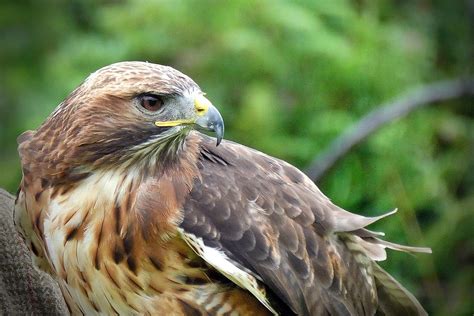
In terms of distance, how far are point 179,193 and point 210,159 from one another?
0.28 metres

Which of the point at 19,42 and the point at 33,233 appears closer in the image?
the point at 33,233

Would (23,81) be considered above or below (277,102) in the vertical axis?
below

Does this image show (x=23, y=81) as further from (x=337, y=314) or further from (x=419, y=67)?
(x=337, y=314)

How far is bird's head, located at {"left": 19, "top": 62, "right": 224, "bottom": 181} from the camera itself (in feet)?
12.6

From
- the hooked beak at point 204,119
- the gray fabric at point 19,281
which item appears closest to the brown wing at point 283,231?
the hooked beak at point 204,119

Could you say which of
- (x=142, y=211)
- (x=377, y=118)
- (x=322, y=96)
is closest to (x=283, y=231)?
(x=142, y=211)

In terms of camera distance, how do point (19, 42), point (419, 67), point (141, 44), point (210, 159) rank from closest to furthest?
point (210, 159)
point (141, 44)
point (419, 67)
point (19, 42)

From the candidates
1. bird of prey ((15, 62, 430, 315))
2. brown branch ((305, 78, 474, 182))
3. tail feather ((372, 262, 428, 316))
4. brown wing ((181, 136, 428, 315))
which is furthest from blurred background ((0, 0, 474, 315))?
bird of prey ((15, 62, 430, 315))

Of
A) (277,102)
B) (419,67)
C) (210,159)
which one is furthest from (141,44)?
(210,159)

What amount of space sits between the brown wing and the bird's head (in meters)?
0.30

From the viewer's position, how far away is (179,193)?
398 centimetres

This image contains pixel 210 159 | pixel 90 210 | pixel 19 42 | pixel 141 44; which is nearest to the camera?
pixel 90 210

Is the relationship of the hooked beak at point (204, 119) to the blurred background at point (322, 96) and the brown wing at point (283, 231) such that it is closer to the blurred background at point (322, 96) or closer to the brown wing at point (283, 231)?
the brown wing at point (283, 231)

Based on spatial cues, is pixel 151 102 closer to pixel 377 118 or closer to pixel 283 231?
pixel 283 231
